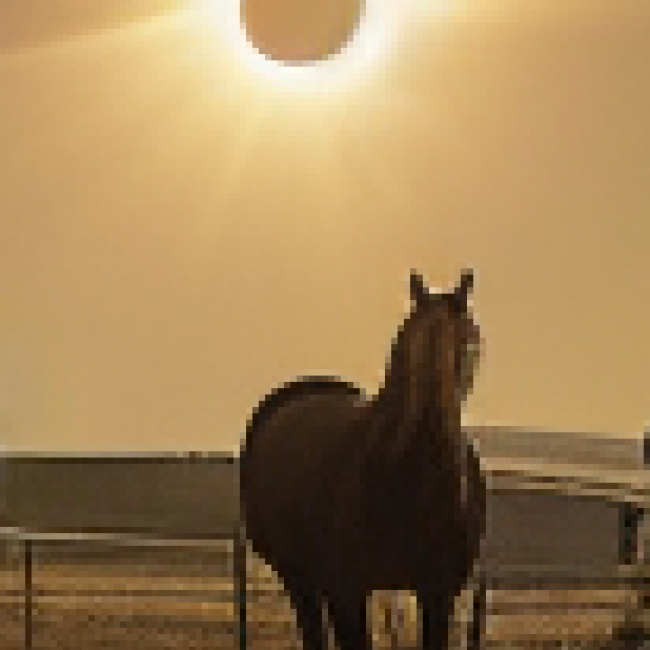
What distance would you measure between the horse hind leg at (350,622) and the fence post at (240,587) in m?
0.20

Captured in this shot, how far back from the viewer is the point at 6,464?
138 centimetres

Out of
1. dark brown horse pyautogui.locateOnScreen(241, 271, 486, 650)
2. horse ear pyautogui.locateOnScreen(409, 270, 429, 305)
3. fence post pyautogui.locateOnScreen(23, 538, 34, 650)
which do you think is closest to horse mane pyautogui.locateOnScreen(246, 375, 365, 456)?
dark brown horse pyautogui.locateOnScreen(241, 271, 486, 650)

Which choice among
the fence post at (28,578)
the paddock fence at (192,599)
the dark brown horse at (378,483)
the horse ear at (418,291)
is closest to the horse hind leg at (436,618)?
the dark brown horse at (378,483)

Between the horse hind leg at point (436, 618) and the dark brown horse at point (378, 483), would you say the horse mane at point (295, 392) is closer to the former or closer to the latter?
the dark brown horse at point (378, 483)

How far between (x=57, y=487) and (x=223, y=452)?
222 mm

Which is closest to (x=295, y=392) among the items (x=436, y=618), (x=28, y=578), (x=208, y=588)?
(x=436, y=618)

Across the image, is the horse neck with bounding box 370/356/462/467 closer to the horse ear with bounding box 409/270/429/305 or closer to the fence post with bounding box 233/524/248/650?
the horse ear with bounding box 409/270/429/305

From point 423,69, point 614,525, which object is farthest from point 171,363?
point 614,525

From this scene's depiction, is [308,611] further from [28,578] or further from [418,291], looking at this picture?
[28,578]

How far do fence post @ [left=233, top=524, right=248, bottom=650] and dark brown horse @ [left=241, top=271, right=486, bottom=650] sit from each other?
0.55 feet

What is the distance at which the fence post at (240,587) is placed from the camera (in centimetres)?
106

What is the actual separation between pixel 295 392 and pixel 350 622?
0.20 m

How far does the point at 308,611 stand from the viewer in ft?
2.94

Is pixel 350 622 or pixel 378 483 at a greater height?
pixel 378 483
